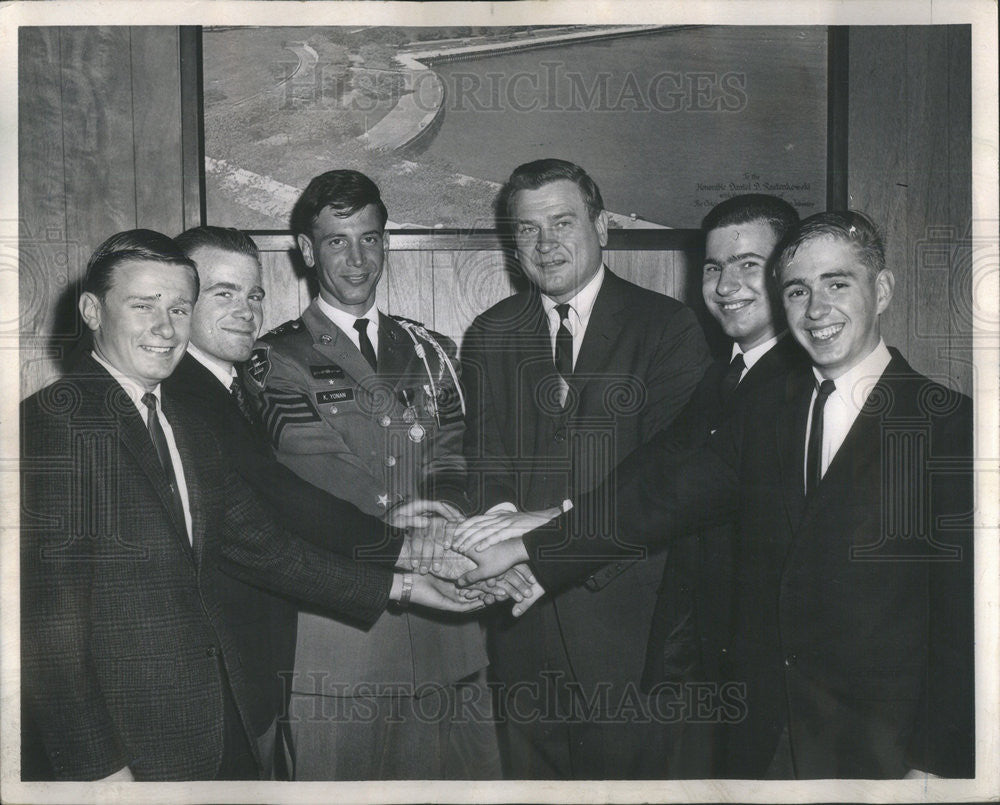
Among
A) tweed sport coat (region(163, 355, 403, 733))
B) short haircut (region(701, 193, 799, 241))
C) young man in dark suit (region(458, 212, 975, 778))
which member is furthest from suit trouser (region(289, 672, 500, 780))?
short haircut (region(701, 193, 799, 241))

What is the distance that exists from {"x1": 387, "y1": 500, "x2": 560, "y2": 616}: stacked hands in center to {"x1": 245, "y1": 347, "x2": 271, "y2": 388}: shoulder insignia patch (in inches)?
14.8

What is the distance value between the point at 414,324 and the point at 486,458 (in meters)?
0.31

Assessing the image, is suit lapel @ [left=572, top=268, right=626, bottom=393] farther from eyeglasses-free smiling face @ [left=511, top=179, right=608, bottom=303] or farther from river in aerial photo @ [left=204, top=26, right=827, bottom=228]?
river in aerial photo @ [left=204, top=26, right=827, bottom=228]

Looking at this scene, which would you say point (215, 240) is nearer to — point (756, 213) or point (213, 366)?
point (213, 366)

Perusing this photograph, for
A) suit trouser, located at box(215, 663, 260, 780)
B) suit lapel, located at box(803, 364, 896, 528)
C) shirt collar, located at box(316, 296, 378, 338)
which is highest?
shirt collar, located at box(316, 296, 378, 338)

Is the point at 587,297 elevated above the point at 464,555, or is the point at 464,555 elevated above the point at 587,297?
the point at 587,297

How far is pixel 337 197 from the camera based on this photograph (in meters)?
1.92

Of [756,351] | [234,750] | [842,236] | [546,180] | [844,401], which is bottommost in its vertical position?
[234,750]

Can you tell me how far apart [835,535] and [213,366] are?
50.4 inches

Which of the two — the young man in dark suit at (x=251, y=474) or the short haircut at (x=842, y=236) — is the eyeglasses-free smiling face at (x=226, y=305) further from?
the short haircut at (x=842, y=236)

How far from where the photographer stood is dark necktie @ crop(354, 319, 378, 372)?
6.34ft

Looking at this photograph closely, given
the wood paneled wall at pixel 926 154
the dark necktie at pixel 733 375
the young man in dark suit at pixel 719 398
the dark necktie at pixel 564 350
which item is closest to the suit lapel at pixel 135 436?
the dark necktie at pixel 564 350

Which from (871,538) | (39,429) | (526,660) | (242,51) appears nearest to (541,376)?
(526,660)

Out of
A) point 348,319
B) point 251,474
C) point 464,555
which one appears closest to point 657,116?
point 348,319
